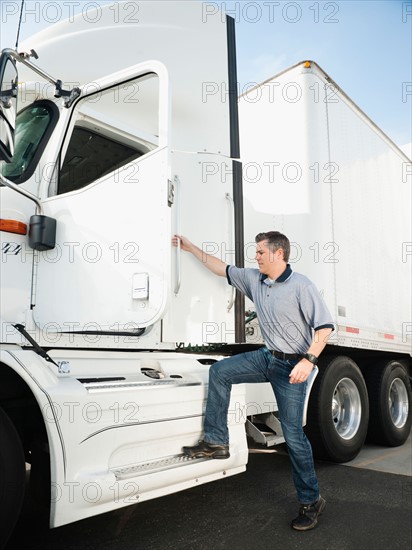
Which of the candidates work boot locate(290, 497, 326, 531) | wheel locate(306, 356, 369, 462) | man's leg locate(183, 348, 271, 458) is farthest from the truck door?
wheel locate(306, 356, 369, 462)

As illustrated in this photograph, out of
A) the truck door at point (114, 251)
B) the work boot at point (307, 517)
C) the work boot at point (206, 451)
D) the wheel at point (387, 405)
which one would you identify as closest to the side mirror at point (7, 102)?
the truck door at point (114, 251)

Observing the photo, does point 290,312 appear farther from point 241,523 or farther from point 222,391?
point 241,523

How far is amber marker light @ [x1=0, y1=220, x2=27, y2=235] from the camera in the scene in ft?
9.23

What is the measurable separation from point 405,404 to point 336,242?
2.75 metres

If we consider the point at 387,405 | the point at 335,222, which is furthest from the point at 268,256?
the point at 387,405

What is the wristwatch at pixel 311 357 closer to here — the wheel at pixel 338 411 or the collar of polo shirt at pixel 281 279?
the collar of polo shirt at pixel 281 279

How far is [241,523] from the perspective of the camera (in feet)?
10.8

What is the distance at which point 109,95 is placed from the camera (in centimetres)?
348

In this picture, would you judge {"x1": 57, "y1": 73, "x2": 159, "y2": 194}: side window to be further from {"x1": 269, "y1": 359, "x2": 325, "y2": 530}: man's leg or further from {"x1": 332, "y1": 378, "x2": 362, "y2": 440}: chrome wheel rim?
{"x1": 332, "y1": 378, "x2": 362, "y2": 440}: chrome wheel rim

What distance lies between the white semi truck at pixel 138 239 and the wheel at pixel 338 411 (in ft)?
0.08

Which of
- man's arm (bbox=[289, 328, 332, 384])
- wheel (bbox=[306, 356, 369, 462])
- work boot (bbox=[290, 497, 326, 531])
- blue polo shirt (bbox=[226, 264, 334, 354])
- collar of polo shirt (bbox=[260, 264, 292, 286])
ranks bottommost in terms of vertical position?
work boot (bbox=[290, 497, 326, 531])

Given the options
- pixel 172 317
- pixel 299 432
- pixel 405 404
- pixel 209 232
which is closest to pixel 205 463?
pixel 299 432

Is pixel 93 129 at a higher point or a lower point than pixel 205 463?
higher

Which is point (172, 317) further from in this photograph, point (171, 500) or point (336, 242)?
point (336, 242)
